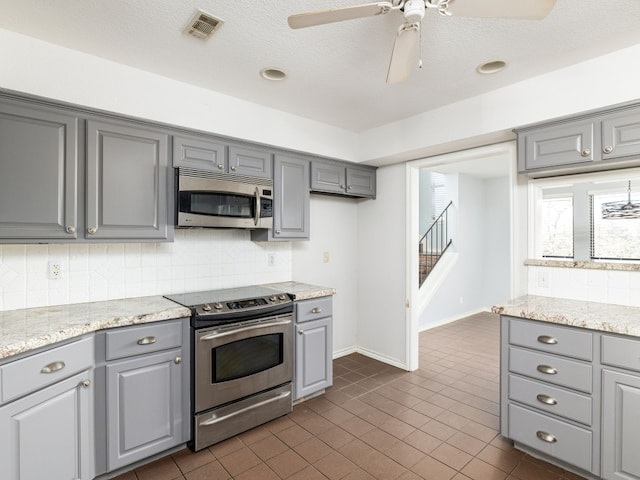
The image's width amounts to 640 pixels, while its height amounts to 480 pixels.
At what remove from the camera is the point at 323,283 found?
3.87 meters

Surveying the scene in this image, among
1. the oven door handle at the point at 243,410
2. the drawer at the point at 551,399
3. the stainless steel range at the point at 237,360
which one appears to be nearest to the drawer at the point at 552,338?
the drawer at the point at 551,399


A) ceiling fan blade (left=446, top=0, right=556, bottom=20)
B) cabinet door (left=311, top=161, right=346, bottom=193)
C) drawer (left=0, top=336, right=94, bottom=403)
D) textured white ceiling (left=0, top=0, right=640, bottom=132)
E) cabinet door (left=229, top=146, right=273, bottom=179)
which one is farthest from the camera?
cabinet door (left=311, top=161, right=346, bottom=193)

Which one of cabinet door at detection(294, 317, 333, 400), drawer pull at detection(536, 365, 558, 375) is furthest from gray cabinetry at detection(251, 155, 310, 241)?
drawer pull at detection(536, 365, 558, 375)

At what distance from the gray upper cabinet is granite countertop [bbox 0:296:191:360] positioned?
1.77 meters

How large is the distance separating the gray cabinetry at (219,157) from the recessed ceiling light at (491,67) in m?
1.74

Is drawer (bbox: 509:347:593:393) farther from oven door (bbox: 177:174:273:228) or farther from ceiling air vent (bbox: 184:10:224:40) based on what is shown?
ceiling air vent (bbox: 184:10:224:40)

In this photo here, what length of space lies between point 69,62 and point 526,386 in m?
3.54

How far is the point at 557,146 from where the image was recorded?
237 cm

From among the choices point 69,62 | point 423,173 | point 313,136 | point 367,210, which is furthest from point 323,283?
point 423,173

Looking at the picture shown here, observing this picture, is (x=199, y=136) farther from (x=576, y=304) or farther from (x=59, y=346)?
(x=576, y=304)

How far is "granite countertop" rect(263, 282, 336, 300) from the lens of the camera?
9.37 ft

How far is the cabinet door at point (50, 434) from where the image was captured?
1502mm

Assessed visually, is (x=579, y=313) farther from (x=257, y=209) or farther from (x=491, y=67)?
(x=257, y=209)

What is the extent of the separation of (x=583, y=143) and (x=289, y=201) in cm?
223
